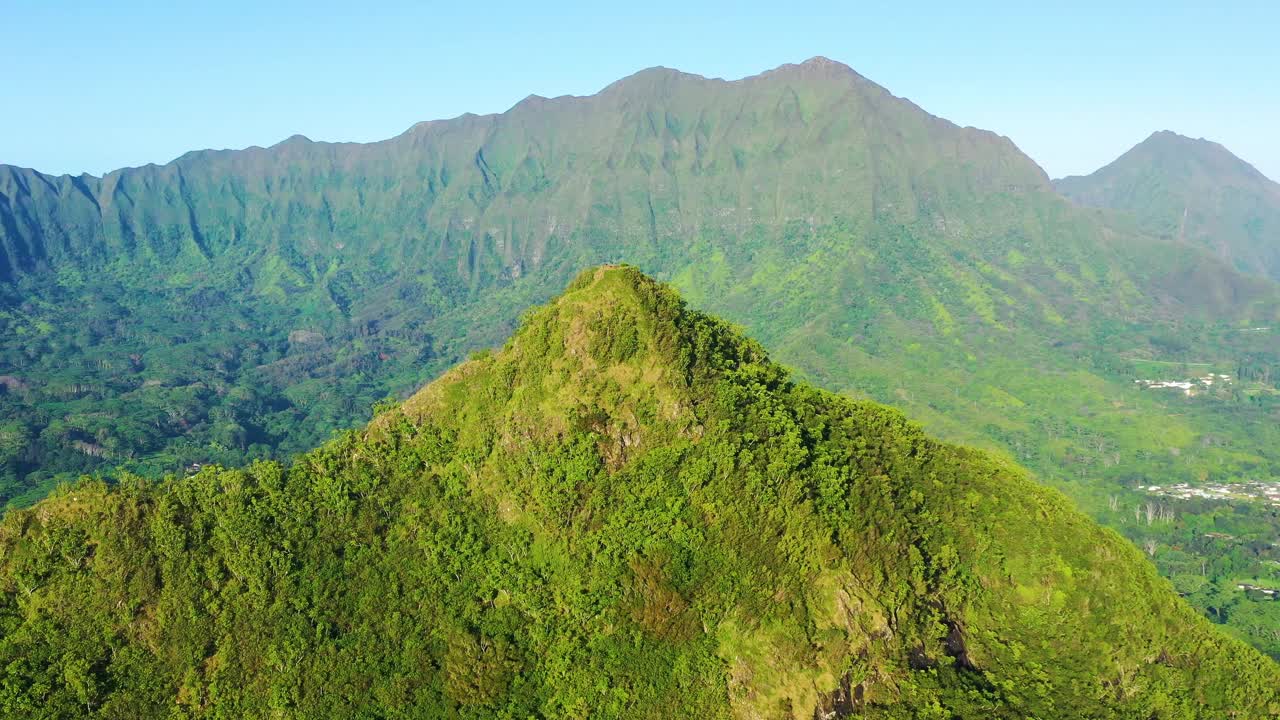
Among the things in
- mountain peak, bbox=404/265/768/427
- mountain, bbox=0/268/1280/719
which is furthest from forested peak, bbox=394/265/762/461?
mountain, bbox=0/268/1280/719

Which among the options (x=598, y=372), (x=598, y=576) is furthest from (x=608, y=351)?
(x=598, y=576)

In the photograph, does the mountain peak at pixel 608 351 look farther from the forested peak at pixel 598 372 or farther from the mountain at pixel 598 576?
the mountain at pixel 598 576

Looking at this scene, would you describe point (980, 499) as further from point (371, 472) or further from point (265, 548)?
point (265, 548)

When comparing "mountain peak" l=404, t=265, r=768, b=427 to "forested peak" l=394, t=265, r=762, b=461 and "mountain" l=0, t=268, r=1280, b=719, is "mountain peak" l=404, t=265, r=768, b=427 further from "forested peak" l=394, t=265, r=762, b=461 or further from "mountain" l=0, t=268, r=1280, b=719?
"mountain" l=0, t=268, r=1280, b=719

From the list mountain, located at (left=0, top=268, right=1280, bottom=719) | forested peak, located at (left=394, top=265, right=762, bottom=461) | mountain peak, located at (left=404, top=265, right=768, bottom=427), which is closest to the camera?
mountain, located at (left=0, top=268, right=1280, bottom=719)

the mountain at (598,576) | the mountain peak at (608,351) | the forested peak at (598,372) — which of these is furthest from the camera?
the mountain peak at (608,351)

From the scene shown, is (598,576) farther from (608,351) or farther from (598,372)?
(608,351)

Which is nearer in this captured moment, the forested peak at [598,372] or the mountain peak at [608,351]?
the forested peak at [598,372]

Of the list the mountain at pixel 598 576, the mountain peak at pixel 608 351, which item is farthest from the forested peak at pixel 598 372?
the mountain at pixel 598 576

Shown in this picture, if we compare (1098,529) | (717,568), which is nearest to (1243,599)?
(1098,529)
